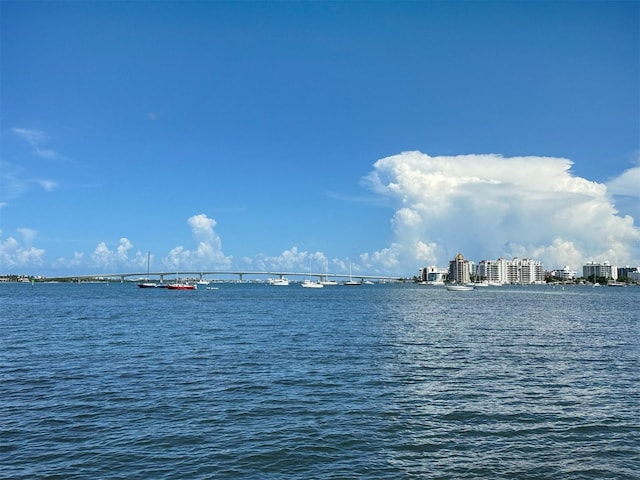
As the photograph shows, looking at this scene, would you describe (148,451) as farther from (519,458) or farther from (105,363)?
(105,363)

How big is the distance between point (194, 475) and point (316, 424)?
223 inches

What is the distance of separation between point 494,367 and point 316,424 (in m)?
15.5

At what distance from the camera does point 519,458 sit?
51.1ft

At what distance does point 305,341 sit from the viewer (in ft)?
138

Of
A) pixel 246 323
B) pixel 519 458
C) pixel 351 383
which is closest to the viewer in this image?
pixel 519 458

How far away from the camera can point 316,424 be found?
18.7m

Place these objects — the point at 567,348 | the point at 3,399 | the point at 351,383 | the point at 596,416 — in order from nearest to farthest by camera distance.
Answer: the point at 596,416 < the point at 3,399 < the point at 351,383 < the point at 567,348

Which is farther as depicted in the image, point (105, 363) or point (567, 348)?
point (567, 348)

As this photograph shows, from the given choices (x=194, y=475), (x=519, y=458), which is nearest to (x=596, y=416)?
(x=519, y=458)

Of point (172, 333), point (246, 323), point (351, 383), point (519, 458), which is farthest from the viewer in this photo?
point (246, 323)

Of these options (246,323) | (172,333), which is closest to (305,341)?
(172,333)

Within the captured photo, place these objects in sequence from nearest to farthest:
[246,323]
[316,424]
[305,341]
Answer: [316,424] → [305,341] → [246,323]

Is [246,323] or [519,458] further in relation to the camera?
[246,323]

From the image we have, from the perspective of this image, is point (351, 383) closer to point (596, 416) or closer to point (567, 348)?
point (596, 416)
